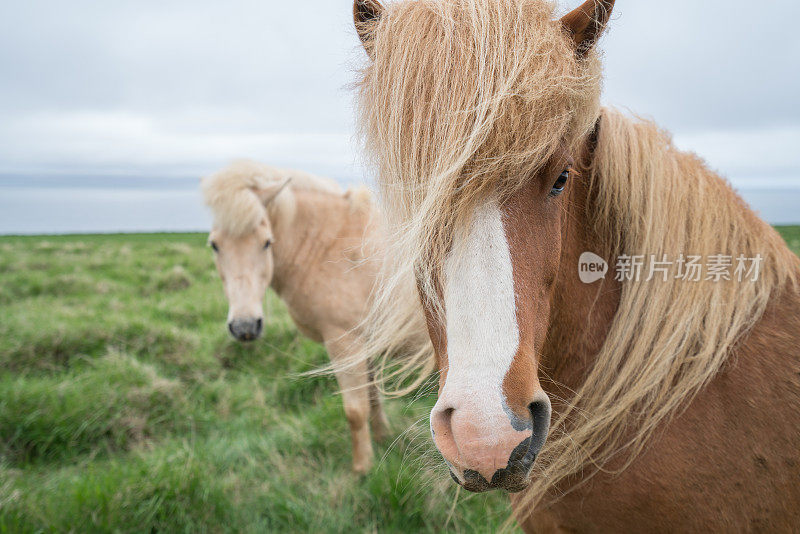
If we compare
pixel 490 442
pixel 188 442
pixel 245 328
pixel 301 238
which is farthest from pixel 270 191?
pixel 490 442

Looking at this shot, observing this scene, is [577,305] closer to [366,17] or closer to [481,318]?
[481,318]

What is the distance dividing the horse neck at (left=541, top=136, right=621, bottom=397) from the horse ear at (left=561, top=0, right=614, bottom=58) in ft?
0.93

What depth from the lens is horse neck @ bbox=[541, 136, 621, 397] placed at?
4.24 ft

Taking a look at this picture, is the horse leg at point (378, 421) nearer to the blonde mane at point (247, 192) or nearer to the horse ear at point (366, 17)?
the blonde mane at point (247, 192)

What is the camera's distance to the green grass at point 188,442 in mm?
2561

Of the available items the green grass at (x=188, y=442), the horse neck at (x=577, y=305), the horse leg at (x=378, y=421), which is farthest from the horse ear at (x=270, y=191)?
the horse neck at (x=577, y=305)

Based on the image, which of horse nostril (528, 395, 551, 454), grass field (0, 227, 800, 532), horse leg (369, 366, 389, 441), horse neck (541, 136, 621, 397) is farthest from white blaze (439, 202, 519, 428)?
horse leg (369, 366, 389, 441)

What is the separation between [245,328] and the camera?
340cm

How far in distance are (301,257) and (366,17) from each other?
8.86 ft

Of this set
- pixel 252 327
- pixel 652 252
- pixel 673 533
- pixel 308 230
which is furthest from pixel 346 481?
pixel 652 252

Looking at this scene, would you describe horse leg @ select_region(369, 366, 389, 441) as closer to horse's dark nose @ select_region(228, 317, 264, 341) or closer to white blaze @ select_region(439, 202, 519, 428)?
horse's dark nose @ select_region(228, 317, 264, 341)

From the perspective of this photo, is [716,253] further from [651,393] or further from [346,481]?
[346,481]

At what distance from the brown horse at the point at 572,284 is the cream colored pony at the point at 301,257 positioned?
2.05m

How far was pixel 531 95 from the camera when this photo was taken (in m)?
1.01
